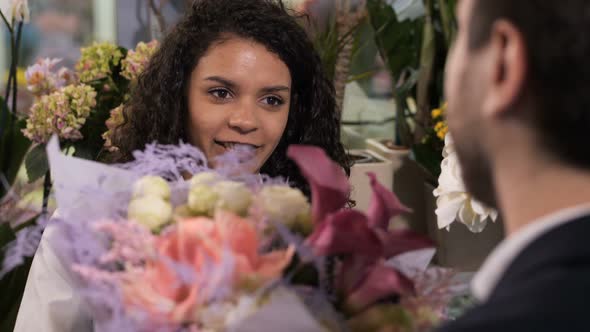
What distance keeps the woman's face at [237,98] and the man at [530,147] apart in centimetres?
53

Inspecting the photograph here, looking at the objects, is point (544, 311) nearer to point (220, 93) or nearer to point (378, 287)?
point (378, 287)

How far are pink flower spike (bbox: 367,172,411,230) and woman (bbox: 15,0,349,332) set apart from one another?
409 mm

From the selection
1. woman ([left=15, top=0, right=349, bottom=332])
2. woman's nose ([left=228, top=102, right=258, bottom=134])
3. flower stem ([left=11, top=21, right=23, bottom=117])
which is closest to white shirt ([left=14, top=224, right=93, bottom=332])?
woman ([left=15, top=0, right=349, bottom=332])

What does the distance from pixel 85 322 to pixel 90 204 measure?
391 millimetres

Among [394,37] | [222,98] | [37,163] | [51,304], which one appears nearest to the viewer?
[51,304]

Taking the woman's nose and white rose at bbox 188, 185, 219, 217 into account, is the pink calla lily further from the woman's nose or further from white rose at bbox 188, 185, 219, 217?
the woman's nose

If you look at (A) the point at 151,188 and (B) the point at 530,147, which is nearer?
(B) the point at 530,147

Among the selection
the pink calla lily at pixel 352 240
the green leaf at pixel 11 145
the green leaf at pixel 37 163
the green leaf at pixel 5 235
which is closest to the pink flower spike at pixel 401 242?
the pink calla lily at pixel 352 240

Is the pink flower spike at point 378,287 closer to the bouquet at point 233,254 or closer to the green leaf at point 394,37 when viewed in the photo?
the bouquet at point 233,254

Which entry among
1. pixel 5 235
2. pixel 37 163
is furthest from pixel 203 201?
pixel 37 163

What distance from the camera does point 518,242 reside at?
39 cm

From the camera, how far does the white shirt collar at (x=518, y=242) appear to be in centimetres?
38

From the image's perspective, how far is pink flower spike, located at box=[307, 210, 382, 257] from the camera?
45cm

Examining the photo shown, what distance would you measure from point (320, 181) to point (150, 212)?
0.36 feet
